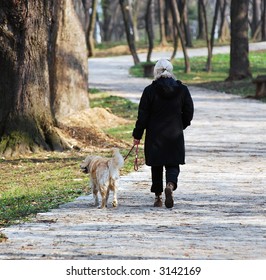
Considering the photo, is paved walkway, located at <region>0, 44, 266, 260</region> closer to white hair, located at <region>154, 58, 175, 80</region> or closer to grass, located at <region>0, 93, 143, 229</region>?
grass, located at <region>0, 93, 143, 229</region>

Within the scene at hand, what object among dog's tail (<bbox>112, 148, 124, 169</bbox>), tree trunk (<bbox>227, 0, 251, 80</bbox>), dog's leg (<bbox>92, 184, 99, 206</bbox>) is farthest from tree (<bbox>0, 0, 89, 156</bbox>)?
tree trunk (<bbox>227, 0, 251, 80</bbox>)

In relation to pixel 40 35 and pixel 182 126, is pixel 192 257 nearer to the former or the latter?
pixel 182 126

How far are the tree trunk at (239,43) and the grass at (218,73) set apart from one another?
399 mm

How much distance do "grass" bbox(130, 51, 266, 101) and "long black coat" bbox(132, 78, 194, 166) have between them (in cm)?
2125

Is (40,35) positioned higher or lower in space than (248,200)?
higher

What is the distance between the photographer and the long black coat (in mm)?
12000

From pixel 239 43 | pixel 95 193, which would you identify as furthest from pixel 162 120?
pixel 239 43

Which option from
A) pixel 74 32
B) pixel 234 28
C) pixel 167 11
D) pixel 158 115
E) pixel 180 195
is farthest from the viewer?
pixel 167 11

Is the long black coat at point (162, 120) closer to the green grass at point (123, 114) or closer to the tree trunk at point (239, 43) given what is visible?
the green grass at point (123, 114)

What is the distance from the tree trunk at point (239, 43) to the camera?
37.2 meters

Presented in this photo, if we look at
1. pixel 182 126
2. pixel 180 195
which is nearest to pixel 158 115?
pixel 182 126
